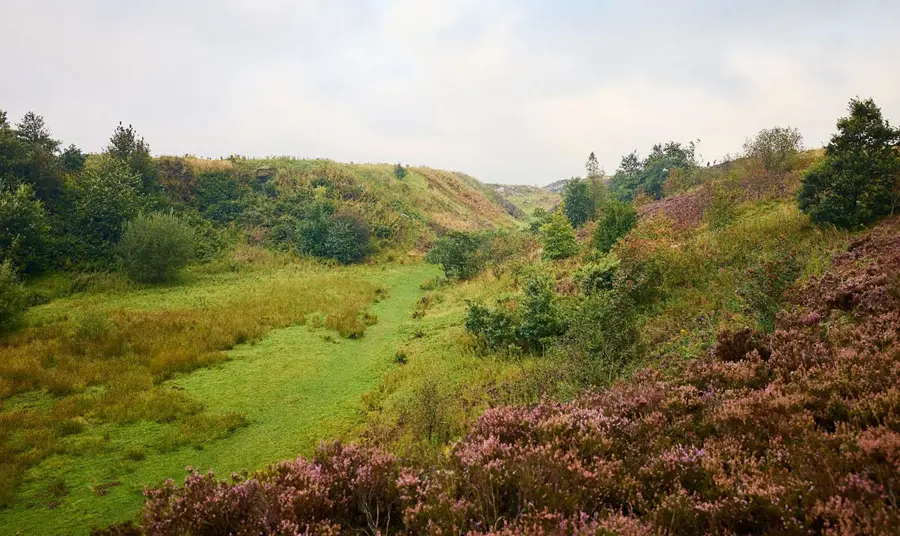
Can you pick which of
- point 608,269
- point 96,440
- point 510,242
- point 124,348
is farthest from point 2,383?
point 510,242

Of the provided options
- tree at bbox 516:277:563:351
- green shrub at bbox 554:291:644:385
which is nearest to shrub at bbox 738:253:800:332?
green shrub at bbox 554:291:644:385

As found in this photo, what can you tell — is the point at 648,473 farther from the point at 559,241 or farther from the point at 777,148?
the point at 777,148

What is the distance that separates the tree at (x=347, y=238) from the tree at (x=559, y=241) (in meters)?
15.5

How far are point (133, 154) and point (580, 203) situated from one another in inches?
1500

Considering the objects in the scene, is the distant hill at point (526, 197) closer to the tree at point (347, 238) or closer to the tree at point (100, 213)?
the tree at point (347, 238)

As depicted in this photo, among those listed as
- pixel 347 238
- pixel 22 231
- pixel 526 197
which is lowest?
pixel 347 238

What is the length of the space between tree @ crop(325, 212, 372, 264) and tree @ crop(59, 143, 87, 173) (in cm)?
1873

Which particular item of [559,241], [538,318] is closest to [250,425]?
[538,318]

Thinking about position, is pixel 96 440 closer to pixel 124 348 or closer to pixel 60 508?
pixel 60 508

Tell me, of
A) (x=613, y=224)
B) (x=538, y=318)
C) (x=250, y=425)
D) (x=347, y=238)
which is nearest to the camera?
(x=250, y=425)

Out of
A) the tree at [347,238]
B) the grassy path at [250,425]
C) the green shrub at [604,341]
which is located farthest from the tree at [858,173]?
the tree at [347,238]

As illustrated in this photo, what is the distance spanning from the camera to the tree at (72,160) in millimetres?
31106

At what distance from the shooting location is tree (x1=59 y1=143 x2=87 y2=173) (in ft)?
102

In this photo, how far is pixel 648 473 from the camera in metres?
3.61
